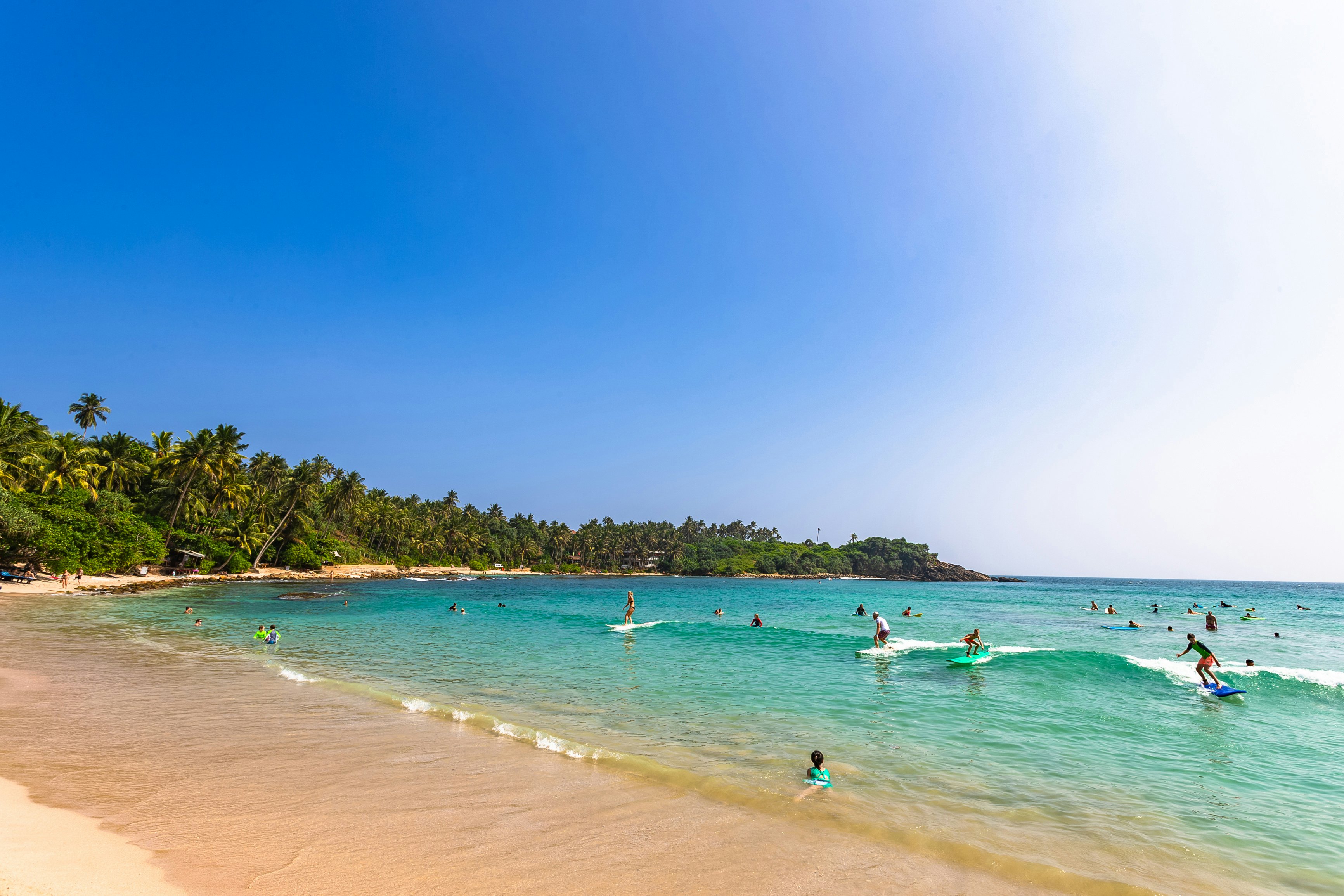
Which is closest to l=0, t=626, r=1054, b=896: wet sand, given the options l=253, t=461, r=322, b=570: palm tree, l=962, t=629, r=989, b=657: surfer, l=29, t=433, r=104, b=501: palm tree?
l=962, t=629, r=989, b=657: surfer

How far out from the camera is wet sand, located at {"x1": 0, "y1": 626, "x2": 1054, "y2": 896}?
6.59m

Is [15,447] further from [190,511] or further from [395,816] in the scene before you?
[395,816]

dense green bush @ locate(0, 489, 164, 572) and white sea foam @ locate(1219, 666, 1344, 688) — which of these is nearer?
white sea foam @ locate(1219, 666, 1344, 688)

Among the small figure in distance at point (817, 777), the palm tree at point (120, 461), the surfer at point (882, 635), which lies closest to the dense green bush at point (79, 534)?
the palm tree at point (120, 461)

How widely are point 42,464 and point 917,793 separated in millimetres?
73306

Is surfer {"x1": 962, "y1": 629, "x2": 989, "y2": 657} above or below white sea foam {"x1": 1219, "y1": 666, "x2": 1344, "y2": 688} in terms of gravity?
above

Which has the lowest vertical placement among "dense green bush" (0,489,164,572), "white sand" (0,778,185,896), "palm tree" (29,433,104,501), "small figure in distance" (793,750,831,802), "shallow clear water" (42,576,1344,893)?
"shallow clear water" (42,576,1344,893)

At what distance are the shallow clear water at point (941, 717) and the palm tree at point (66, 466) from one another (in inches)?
892

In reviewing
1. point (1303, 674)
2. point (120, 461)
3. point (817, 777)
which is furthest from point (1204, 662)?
point (120, 461)

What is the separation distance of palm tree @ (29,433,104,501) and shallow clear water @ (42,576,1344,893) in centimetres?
2267

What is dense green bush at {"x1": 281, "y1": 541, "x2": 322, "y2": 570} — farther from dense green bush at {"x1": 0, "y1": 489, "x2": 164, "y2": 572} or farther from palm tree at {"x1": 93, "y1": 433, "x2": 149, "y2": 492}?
dense green bush at {"x1": 0, "y1": 489, "x2": 164, "y2": 572}

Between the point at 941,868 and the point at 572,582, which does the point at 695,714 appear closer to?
the point at 941,868

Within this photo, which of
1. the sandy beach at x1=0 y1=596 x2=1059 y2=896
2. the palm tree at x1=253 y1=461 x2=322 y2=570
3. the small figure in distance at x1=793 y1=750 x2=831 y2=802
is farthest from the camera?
the palm tree at x1=253 y1=461 x2=322 y2=570

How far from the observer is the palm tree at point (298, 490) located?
83125 millimetres
